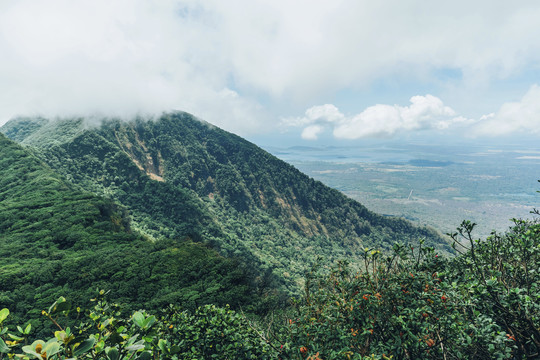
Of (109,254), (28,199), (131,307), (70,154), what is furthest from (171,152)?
(131,307)

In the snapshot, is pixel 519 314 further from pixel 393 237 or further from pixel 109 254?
pixel 393 237

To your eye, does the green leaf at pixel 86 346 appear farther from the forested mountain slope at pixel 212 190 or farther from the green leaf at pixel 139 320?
the forested mountain slope at pixel 212 190

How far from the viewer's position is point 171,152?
15050cm

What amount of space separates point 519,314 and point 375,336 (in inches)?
142

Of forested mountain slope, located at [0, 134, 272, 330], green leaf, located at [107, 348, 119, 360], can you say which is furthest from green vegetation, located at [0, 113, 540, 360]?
forested mountain slope, located at [0, 134, 272, 330]

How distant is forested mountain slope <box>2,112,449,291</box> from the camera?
347 feet

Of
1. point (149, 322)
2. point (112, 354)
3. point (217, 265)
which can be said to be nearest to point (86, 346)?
point (112, 354)

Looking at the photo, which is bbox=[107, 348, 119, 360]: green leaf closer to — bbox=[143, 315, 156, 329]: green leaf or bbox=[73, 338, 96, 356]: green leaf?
bbox=[73, 338, 96, 356]: green leaf

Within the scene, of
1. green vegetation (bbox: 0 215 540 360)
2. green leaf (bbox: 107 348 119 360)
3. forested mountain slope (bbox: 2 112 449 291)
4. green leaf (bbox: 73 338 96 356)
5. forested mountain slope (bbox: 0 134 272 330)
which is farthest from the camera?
forested mountain slope (bbox: 2 112 449 291)

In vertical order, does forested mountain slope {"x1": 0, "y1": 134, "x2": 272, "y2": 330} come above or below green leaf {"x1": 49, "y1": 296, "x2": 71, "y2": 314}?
below

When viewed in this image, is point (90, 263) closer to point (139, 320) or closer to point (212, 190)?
point (139, 320)

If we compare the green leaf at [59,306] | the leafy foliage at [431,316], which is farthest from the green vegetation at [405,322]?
the green leaf at [59,306]

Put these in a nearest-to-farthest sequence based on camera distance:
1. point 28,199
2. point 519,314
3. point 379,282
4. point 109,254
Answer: point 519,314, point 379,282, point 109,254, point 28,199

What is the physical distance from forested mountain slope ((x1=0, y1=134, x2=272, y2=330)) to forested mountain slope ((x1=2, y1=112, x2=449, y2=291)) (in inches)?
1277
